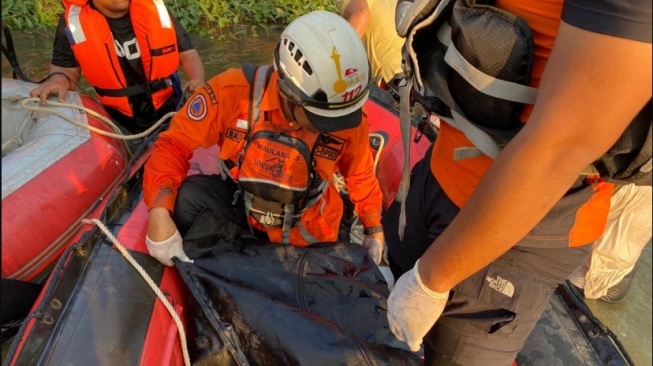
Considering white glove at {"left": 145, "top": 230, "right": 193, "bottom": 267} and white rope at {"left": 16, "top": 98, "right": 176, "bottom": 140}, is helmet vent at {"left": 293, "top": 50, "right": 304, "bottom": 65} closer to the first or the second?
white glove at {"left": 145, "top": 230, "right": 193, "bottom": 267}

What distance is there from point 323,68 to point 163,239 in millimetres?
877

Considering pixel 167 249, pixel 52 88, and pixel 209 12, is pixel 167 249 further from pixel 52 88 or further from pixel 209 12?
pixel 209 12

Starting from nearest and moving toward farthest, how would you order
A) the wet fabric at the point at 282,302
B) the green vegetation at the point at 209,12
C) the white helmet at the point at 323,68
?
the wet fabric at the point at 282,302
the white helmet at the point at 323,68
the green vegetation at the point at 209,12

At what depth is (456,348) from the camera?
1.38 m

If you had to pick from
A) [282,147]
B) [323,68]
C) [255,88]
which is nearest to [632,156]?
[323,68]

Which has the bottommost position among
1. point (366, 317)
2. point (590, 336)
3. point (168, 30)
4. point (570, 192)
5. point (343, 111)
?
point (590, 336)

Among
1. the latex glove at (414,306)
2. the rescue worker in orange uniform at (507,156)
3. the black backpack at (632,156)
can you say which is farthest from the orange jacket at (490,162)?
the latex glove at (414,306)

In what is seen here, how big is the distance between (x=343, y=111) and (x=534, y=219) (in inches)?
46.4

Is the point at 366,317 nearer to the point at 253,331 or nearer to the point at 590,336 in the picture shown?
the point at 253,331

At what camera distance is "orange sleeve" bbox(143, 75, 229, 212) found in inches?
81.8

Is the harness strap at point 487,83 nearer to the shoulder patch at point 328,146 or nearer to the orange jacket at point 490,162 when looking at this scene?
the orange jacket at point 490,162

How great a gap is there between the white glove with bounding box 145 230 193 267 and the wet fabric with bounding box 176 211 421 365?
3 cm

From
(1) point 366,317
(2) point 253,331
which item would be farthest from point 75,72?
(1) point 366,317

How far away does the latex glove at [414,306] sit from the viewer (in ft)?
3.92
